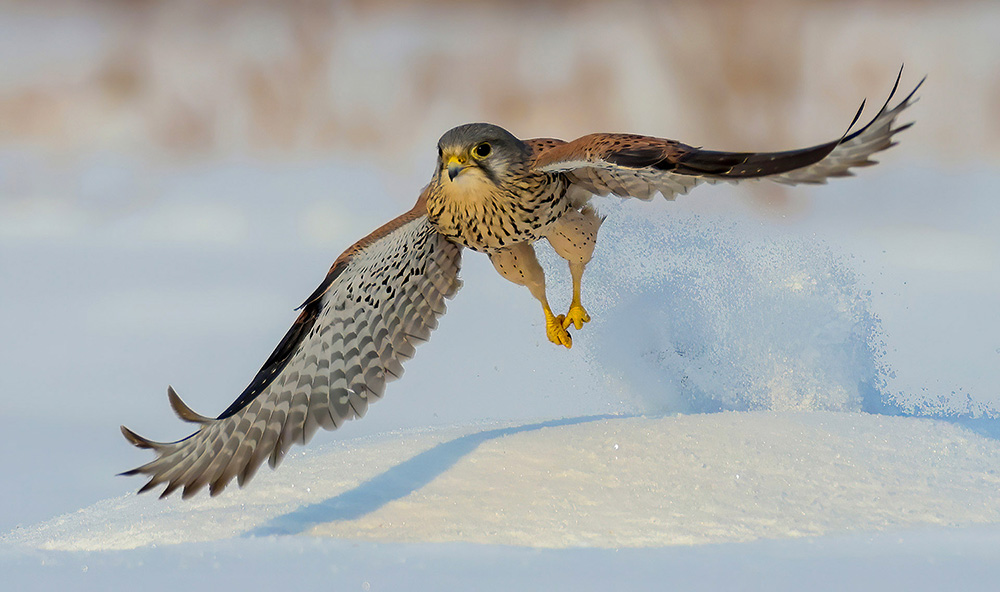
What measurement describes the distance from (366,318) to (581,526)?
168 cm

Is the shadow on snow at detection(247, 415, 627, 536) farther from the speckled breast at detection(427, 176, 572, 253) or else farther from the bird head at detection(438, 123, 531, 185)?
the bird head at detection(438, 123, 531, 185)

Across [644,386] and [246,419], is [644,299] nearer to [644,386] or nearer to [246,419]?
[644,386]

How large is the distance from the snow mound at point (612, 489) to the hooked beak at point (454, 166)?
1.73 meters

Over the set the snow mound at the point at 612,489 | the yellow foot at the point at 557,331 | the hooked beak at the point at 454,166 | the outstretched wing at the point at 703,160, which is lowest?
the snow mound at the point at 612,489

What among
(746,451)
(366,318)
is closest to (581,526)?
(746,451)

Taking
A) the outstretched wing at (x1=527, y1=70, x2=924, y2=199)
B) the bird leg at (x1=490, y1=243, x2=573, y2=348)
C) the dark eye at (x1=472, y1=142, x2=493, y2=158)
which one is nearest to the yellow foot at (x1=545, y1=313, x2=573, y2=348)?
the bird leg at (x1=490, y1=243, x2=573, y2=348)

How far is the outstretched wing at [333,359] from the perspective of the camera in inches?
182

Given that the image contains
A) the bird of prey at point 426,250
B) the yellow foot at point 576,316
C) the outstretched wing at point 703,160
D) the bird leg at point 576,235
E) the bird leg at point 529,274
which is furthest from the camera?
the yellow foot at point 576,316

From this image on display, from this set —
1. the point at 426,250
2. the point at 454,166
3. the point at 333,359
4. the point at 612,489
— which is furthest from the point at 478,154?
the point at 612,489

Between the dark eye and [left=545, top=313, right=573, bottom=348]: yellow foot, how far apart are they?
177 centimetres

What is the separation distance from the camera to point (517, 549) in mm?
4258

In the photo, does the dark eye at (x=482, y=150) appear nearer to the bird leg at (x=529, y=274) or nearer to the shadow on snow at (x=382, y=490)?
the bird leg at (x=529, y=274)

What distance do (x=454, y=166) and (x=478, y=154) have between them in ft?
0.51

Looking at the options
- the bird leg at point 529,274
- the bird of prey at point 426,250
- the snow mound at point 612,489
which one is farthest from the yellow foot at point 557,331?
the bird of prey at point 426,250
